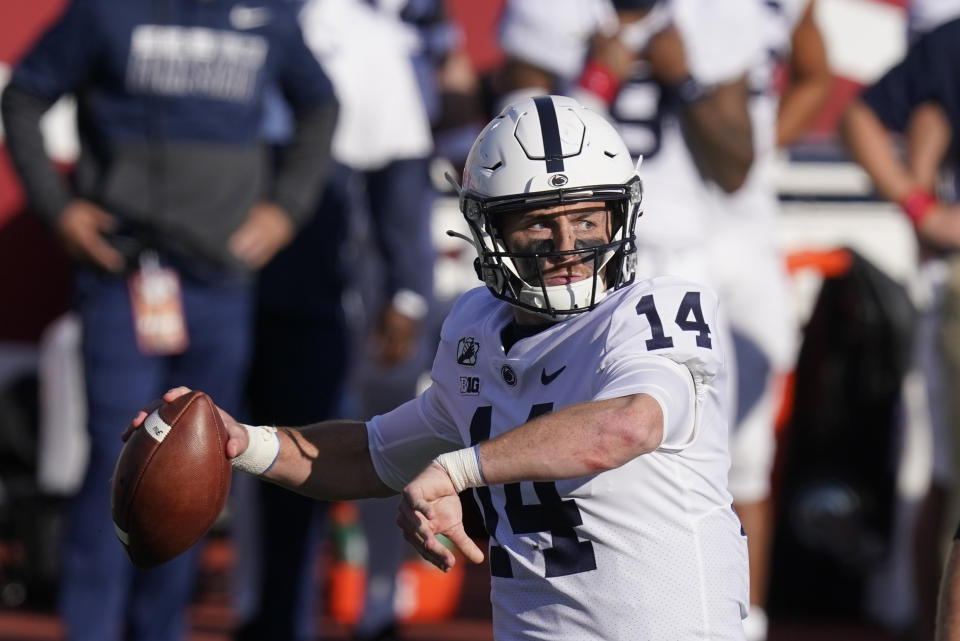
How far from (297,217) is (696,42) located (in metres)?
1.23

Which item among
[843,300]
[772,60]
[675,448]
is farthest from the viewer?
[843,300]

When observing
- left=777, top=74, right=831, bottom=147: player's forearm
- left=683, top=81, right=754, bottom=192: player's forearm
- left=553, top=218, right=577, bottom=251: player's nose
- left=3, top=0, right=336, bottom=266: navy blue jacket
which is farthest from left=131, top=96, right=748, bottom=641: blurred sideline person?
left=777, top=74, right=831, bottom=147: player's forearm

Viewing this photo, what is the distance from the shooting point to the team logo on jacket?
3066 millimetres

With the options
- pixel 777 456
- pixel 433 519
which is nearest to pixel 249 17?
pixel 777 456

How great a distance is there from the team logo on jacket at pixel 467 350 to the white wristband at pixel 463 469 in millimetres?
522

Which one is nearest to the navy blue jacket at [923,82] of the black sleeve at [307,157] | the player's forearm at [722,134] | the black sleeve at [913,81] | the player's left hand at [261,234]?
the black sleeve at [913,81]

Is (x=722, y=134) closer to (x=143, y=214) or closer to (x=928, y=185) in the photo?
(x=928, y=185)

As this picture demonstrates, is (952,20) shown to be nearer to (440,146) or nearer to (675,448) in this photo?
(440,146)

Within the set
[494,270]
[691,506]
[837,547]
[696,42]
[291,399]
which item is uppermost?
[696,42]

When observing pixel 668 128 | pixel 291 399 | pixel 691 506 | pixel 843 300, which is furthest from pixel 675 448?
pixel 843 300

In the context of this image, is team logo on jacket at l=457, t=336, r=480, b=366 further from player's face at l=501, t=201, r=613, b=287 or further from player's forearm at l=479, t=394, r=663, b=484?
player's forearm at l=479, t=394, r=663, b=484

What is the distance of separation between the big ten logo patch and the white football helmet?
0.16m

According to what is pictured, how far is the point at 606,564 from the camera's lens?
2816mm

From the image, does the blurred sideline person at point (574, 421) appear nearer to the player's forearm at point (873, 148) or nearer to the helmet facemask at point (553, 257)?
the helmet facemask at point (553, 257)
